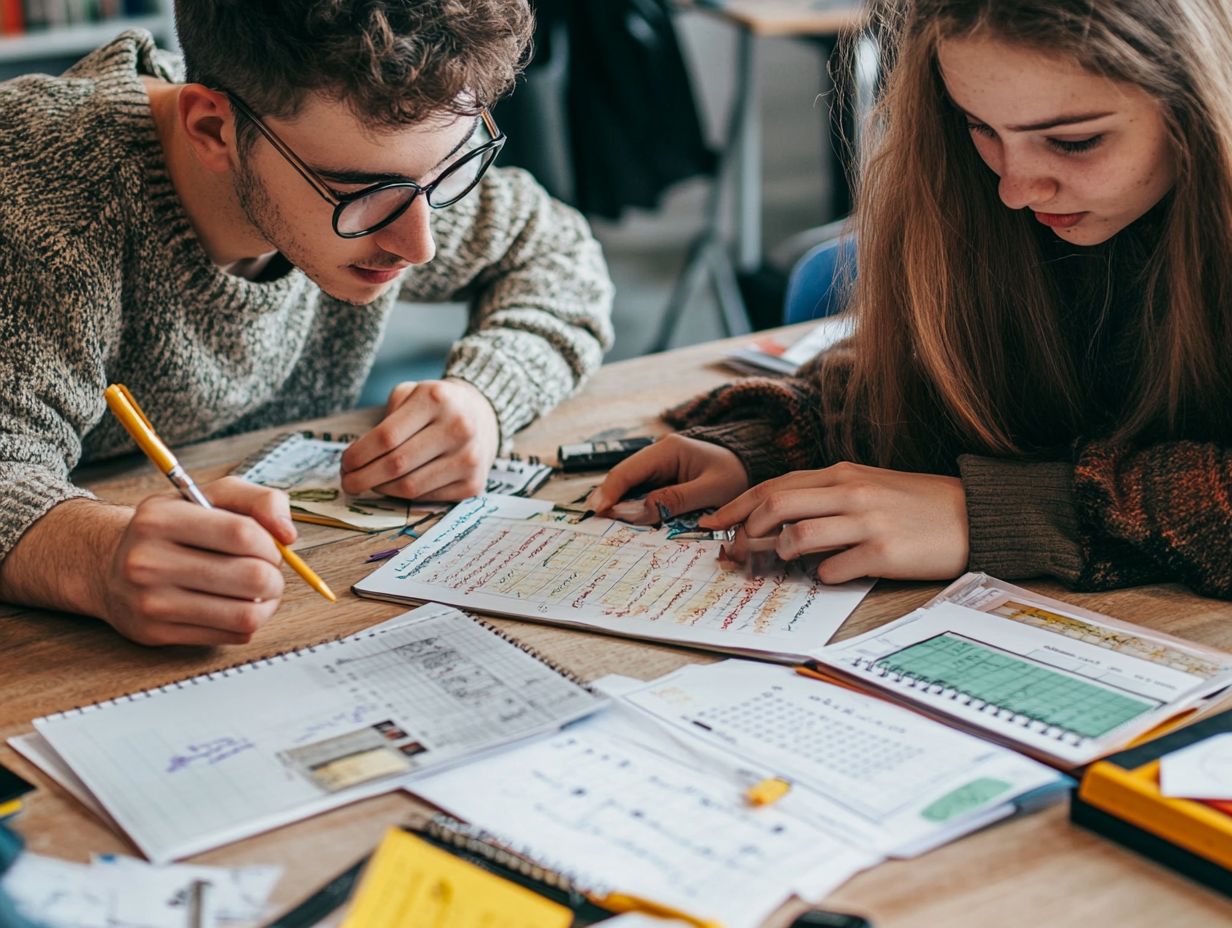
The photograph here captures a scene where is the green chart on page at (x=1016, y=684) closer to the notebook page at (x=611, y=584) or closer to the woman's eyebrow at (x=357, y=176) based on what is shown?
the notebook page at (x=611, y=584)

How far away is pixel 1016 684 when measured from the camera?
88cm

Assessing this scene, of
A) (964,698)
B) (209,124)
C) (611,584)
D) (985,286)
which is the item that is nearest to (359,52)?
(209,124)

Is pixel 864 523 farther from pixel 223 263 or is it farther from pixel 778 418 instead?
pixel 223 263

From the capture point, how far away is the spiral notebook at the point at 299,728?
0.77 meters

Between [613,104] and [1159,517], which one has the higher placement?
[613,104]

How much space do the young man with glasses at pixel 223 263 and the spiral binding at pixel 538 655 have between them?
155mm

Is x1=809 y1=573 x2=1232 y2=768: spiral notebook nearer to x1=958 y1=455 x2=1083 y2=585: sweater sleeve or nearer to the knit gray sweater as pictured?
x1=958 y1=455 x2=1083 y2=585: sweater sleeve

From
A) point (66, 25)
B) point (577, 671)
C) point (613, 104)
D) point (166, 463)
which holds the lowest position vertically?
point (577, 671)

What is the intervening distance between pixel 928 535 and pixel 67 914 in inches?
26.6

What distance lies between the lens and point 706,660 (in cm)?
94

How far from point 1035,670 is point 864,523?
197 mm

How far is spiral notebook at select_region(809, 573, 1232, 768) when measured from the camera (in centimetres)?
83

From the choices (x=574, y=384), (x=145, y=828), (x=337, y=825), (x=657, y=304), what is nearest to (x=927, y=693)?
(x=337, y=825)

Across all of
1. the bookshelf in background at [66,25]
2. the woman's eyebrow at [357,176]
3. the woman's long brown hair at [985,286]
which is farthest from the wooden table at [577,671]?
the bookshelf in background at [66,25]
